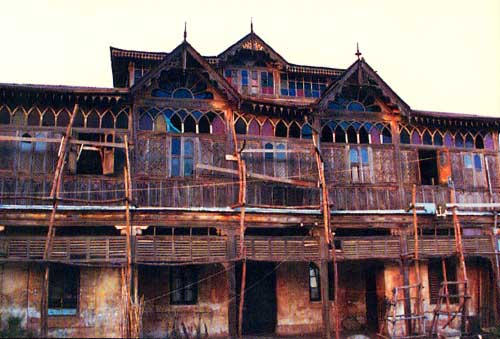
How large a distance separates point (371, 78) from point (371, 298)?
381 inches

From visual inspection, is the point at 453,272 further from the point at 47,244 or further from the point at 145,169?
the point at 47,244

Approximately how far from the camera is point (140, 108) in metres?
21.3

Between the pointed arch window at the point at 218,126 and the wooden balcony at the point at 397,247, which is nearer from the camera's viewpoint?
the pointed arch window at the point at 218,126

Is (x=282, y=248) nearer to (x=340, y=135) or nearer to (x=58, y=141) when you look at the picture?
(x=340, y=135)

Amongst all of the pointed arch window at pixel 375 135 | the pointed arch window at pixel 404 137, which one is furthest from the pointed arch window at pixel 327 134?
the pointed arch window at pixel 404 137

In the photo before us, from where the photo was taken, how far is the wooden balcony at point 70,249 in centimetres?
1930

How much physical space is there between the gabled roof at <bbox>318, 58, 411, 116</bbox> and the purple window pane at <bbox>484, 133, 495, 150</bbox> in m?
4.53

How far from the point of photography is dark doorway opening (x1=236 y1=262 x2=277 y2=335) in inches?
936

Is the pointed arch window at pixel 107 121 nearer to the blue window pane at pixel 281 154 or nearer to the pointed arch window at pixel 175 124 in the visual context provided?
the pointed arch window at pixel 175 124

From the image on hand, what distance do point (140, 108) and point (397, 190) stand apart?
11.0 m

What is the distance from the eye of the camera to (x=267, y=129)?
22.7 meters

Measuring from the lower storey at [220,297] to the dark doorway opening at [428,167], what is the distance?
11.9 feet

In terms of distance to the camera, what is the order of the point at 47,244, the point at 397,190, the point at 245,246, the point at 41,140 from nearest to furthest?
the point at 47,244
the point at 41,140
the point at 245,246
the point at 397,190

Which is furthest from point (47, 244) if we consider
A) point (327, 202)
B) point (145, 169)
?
point (327, 202)
